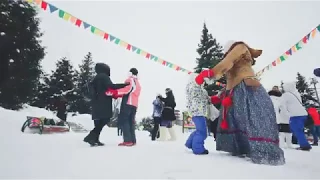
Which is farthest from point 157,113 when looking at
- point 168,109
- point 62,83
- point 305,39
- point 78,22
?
point 62,83

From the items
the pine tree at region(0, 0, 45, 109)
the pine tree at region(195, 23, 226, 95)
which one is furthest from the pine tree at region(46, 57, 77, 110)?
the pine tree at region(195, 23, 226, 95)

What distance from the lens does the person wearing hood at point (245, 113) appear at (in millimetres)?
2967

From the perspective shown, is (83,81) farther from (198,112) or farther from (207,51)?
(198,112)

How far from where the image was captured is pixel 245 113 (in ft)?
10.7

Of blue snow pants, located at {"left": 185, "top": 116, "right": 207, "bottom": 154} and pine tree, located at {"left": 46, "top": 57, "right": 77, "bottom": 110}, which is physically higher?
pine tree, located at {"left": 46, "top": 57, "right": 77, "bottom": 110}

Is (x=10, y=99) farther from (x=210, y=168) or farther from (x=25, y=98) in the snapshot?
(x=210, y=168)

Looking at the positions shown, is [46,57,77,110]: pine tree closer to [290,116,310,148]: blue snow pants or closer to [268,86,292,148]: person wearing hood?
[268,86,292,148]: person wearing hood

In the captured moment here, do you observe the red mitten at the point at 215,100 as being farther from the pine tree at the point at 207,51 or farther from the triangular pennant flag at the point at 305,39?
the pine tree at the point at 207,51

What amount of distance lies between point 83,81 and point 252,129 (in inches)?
1334

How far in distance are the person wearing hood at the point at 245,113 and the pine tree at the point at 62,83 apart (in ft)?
79.5

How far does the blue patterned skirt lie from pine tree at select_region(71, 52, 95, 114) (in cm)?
2167

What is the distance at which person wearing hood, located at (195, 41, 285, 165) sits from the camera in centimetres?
297

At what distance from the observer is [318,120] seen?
6.43m

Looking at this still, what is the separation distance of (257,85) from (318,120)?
172 inches
